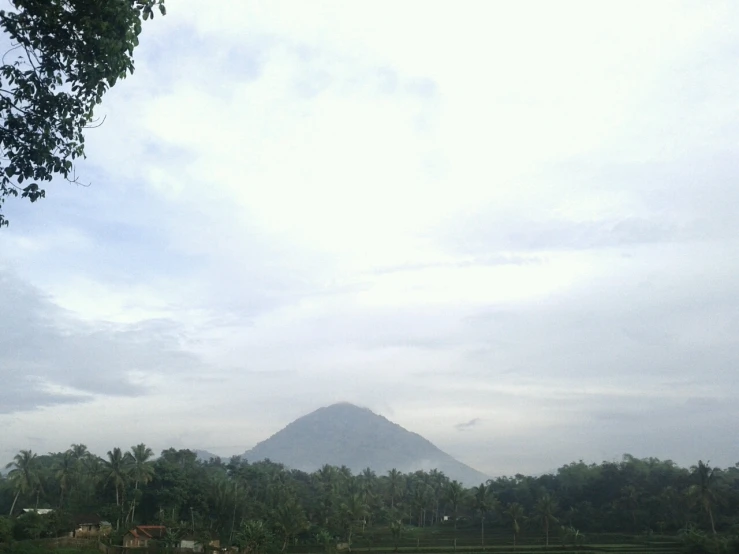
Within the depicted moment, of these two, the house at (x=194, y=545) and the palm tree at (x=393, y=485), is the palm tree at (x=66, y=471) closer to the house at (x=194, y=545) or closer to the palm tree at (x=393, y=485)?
the house at (x=194, y=545)

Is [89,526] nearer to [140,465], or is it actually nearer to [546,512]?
[140,465]

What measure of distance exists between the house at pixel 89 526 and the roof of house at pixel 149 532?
240 centimetres

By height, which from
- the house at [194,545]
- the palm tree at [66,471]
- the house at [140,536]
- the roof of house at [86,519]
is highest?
the palm tree at [66,471]

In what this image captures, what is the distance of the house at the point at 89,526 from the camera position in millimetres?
52097

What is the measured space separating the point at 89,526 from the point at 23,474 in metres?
10.8

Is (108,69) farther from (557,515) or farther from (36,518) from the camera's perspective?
(557,515)

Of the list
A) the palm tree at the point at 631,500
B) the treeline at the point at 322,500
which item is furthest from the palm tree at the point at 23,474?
the palm tree at the point at 631,500

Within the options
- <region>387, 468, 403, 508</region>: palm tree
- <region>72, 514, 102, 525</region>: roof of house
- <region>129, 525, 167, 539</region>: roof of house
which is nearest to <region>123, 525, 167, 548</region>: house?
<region>129, 525, 167, 539</region>: roof of house

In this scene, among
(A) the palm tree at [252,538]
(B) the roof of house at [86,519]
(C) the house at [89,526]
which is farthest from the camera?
(B) the roof of house at [86,519]

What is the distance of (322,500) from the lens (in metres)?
75.4

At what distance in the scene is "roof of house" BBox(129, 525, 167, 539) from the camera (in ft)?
168

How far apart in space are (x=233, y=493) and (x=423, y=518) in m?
39.2

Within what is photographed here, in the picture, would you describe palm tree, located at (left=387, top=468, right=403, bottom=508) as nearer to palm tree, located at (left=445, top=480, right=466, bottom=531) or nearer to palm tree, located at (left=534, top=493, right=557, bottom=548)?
palm tree, located at (left=445, top=480, right=466, bottom=531)

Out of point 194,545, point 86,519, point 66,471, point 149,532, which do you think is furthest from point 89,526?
point 66,471
